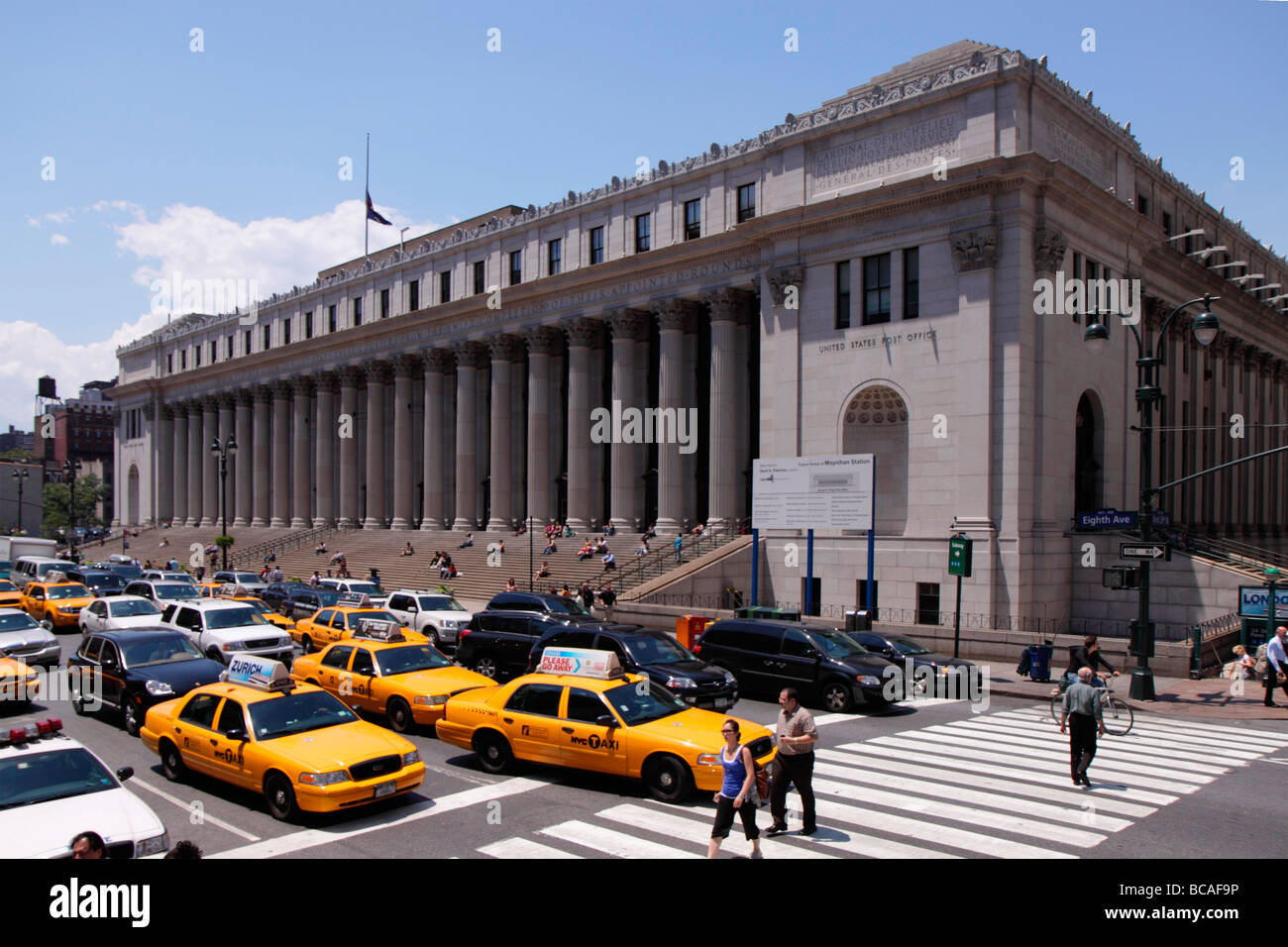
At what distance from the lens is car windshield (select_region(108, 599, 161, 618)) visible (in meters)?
24.9

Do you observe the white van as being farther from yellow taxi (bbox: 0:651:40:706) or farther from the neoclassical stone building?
yellow taxi (bbox: 0:651:40:706)

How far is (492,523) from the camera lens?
53.4 meters

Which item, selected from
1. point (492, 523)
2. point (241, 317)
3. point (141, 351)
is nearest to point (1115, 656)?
point (492, 523)

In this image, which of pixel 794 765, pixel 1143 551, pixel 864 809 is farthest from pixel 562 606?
pixel 794 765

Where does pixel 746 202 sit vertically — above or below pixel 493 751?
above

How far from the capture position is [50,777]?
9.54 m

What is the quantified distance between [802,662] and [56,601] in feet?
87.2

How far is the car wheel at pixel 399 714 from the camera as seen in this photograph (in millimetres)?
16453

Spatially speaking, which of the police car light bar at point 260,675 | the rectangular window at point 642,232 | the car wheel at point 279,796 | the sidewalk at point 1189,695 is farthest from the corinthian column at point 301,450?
the car wheel at point 279,796

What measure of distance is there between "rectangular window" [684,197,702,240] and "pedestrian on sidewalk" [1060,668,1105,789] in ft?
112

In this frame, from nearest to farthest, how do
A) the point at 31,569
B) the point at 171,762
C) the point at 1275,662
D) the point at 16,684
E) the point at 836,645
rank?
the point at 171,762 < the point at 16,684 < the point at 836,645 < the point at 1275,662 < the point at 31,569

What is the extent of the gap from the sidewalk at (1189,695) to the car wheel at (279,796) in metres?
17.1

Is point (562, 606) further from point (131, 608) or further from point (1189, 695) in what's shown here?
point (1189, 695)

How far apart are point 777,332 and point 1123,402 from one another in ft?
48.6
